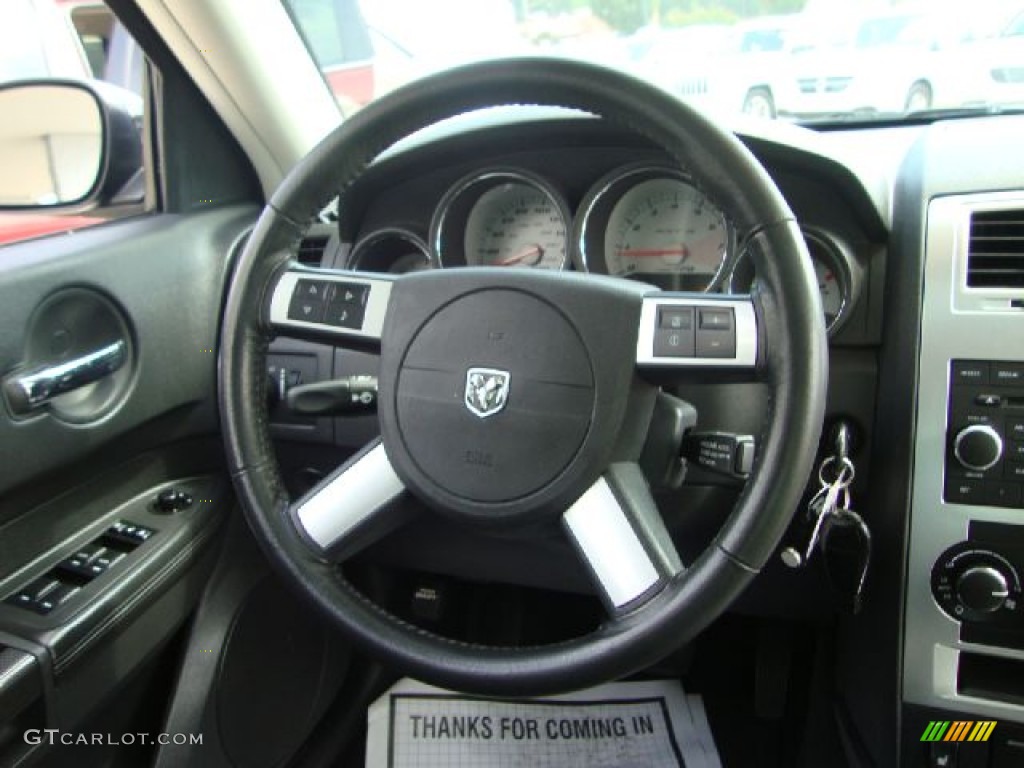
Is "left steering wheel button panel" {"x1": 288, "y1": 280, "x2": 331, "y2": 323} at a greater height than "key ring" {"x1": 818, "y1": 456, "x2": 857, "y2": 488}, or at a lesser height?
greater

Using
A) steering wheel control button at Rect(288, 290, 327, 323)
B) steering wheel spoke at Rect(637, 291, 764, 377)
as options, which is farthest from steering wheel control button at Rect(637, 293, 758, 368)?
steering wheel control button at Rect(288, 290, 327, 323)

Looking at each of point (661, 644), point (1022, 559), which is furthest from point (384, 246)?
point (1022, 559)

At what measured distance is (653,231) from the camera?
4.43 ft

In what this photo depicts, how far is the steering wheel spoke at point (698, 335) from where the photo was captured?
0.89 m

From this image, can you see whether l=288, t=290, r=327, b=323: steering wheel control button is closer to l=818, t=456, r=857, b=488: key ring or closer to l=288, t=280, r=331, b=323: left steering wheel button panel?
l=288, t=280, r=331, b=323: left steering wheel button panel

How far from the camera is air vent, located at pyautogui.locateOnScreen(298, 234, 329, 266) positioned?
1.57 meters

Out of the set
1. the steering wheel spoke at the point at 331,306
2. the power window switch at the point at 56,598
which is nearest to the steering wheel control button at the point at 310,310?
the steering wheel spoke at the point at 331,306

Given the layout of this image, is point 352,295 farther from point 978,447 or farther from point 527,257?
point 978,447

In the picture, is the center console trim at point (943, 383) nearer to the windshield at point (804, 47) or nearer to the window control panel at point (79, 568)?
the windshield at point (804, 47)

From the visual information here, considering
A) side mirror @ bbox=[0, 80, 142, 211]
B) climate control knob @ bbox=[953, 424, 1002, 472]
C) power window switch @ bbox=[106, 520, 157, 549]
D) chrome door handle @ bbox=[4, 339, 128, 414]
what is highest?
side mirror @ bbox=[0, 80, 142, 211]

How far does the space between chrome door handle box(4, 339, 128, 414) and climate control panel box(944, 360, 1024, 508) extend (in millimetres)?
1094

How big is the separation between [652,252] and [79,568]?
896 millimetres

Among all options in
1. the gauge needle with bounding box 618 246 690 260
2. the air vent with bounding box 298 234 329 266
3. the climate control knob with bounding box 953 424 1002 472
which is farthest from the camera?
the air vent with bounding box 298 234 329 266

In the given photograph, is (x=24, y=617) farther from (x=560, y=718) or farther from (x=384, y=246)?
(x=560, y=718)
